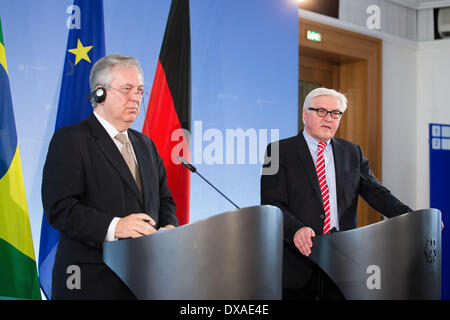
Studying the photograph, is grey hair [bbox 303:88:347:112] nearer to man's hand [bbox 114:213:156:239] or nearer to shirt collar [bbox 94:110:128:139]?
shirt collar [bbox 94:110:128:139]

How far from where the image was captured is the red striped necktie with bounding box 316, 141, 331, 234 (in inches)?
92.4

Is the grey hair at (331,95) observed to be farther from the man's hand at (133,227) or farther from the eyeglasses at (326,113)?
the man's hand at (133,227)

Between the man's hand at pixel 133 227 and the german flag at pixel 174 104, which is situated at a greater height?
the german flag at pixel 174 104

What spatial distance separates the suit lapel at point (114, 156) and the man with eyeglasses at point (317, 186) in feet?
2.31

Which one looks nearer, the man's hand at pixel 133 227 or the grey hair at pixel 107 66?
the man's hand at pixel 133 227

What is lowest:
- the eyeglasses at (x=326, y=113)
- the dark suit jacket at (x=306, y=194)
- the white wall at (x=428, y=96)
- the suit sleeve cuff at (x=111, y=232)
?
the suit sleeve cuff at (x=111, y=232)

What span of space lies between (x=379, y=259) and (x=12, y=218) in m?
1.55

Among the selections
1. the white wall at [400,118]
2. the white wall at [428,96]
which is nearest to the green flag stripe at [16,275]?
the white wall at [400,118]

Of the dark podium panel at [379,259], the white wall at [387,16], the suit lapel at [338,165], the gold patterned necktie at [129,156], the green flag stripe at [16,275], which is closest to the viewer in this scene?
the dark podium panel at [379,259]

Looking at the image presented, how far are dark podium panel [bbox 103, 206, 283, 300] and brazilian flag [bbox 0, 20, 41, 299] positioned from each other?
3.16 feet

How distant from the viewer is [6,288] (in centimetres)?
226

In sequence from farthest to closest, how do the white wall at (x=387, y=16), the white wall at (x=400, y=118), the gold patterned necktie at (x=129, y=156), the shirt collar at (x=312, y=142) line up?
the white wall at (x=400, y=118), the white wall at (x=387, y=16), the shirt collar at (x=312, y=142), the gold patterned necktie at (x=129, y=156)

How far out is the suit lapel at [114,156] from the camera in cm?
184
